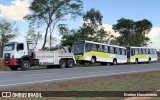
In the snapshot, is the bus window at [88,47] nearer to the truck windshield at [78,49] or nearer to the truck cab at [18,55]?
the truck windshield at [78,49]

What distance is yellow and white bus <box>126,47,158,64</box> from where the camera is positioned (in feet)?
189

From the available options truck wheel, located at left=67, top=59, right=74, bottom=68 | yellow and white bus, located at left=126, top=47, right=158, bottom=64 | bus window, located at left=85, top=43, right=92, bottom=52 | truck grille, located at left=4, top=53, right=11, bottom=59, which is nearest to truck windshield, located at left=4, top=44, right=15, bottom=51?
truck grille, located at left=4, top=53, right=11, bottom=59

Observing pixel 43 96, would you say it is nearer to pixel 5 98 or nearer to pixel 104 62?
pixel 5 98

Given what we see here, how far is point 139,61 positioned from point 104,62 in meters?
12.4

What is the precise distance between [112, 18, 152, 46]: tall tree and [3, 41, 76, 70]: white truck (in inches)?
2165

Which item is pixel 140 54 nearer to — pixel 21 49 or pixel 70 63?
pixel 70 63

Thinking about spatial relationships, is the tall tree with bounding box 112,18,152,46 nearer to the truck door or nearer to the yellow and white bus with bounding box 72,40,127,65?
the yellow and white bus with bounding box 72,40,127,65

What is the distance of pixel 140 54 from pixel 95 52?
1587cm

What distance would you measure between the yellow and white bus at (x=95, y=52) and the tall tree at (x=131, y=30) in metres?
39.6

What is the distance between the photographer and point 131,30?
96.2 meters

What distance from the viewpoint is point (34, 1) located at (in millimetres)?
56812

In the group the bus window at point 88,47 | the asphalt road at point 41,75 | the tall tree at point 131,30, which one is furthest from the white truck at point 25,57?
the tall tree at point 131,30

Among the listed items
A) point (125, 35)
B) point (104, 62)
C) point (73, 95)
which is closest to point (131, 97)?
point (73, 95)

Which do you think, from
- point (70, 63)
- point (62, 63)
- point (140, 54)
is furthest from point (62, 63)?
point (140, 54)
